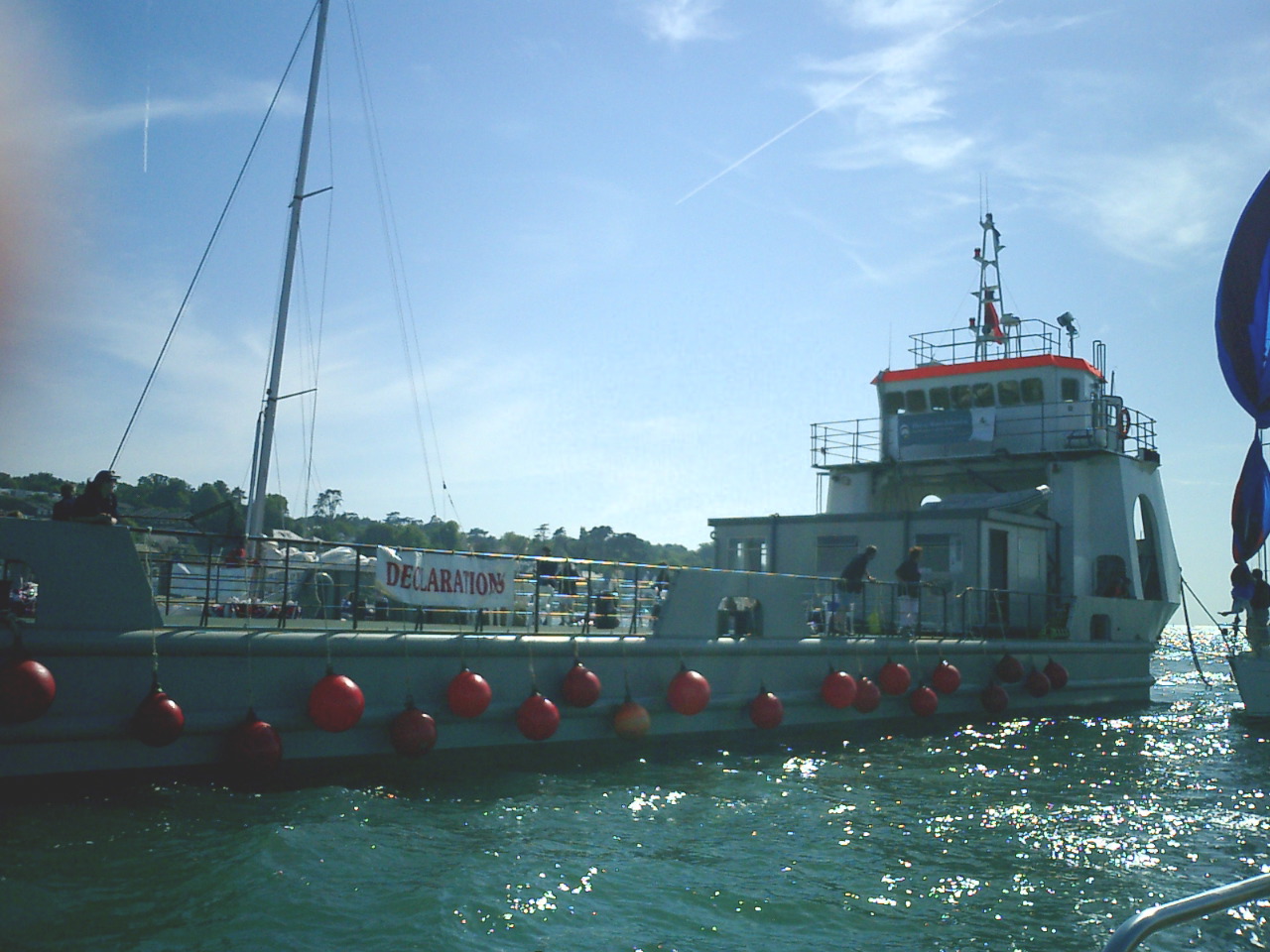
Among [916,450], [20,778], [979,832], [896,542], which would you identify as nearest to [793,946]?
[979,832]

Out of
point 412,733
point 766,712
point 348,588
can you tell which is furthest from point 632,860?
point 348,588

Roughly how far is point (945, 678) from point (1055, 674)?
3.12 meters

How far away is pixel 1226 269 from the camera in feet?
56.0

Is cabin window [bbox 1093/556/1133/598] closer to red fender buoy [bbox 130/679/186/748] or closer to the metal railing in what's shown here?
the metal railing

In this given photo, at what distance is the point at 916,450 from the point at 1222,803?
1195cm

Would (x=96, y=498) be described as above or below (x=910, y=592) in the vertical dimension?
above

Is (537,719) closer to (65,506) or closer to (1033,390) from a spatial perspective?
(65,506)

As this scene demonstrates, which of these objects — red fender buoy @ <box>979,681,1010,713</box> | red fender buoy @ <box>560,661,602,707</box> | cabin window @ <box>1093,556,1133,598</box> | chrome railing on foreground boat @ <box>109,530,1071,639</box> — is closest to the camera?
chrome railing on foreground boat @ <box>109,530,1071,639</box>

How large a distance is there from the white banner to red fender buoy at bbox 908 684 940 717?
21.0 feet

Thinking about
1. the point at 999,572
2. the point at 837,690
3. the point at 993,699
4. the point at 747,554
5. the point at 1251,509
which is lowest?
the point at 993,699

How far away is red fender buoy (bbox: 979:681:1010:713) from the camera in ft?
53.0

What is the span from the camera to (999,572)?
60.2 ft

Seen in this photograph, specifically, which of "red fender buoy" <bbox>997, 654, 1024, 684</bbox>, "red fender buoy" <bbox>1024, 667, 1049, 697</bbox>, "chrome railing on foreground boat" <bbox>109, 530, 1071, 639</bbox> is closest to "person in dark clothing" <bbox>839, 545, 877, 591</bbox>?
"chrome railing on foreground boat" <bbox>109, 530, 1071, 639</bbox>

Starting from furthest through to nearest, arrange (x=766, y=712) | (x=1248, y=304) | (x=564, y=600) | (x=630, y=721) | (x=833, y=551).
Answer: (x=833, y=551) → (x=1248, y=304) → (x=564, y=600) → (x=766, y=712) → (x=630, y=721)
